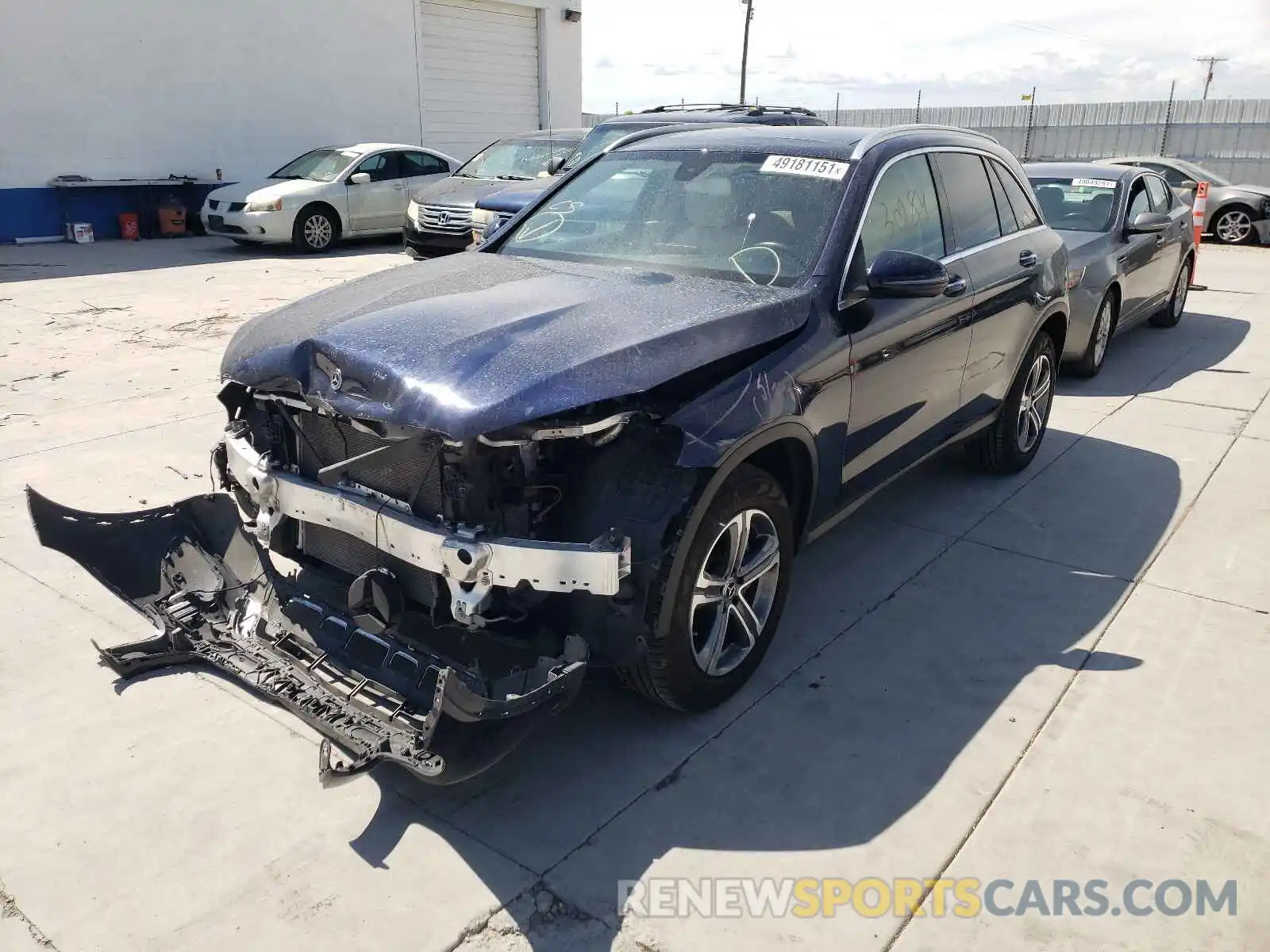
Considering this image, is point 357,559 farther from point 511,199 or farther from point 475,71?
point 475,71

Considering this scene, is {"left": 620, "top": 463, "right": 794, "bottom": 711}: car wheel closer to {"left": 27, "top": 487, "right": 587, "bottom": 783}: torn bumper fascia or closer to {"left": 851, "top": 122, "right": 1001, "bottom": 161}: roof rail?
{"left": 27, "top": 487, "right": 587, "bottom": 783}: torn bumper fascia

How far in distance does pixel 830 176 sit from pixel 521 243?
1.38 m

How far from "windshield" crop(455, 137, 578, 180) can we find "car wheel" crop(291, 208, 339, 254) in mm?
2355

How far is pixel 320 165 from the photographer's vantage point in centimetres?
1577

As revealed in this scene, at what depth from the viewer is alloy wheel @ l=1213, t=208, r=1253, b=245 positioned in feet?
57.4

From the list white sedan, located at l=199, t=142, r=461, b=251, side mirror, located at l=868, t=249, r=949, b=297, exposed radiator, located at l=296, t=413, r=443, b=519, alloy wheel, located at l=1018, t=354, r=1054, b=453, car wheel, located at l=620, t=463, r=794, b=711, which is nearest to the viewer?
exposed radiator, located at l=296, t=413, r=443, b=519

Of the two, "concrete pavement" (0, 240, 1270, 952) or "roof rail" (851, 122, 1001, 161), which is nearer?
→ "concrete pavement" (0, 240, 1270, 952)

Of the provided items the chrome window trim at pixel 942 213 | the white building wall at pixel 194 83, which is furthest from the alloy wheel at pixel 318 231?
the chrome window trim at pixel 942 213

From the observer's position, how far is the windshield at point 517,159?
13461mm

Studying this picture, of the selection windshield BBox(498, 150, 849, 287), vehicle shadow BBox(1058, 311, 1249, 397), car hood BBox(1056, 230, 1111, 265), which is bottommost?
vehicle shadow BBox(1058, 311, 1249, 397)

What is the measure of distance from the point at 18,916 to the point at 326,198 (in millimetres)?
13874

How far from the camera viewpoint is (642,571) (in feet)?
9.53

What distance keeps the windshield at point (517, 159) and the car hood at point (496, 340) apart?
10184 mm

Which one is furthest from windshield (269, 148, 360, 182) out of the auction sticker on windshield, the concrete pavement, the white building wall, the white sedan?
the auction sticker on windshield
